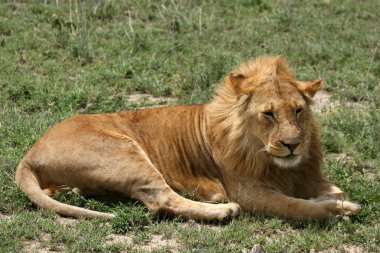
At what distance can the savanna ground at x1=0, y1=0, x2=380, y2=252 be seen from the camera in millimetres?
5242

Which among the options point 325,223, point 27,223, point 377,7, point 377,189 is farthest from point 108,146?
point 377,7

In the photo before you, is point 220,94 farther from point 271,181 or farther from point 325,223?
point 325,223

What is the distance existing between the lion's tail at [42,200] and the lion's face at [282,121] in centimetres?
107

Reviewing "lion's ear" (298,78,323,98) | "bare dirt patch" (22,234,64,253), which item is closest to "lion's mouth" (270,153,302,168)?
"lion's ear" (298,78,323,98)

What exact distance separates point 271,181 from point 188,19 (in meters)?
4.55

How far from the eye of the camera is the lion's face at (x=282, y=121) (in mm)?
5387

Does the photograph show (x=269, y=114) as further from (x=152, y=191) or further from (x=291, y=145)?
(x=152, y=191)

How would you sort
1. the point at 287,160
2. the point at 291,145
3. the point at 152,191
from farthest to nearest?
the point at 152,191 → the point at 287,160 → the point at 291,145

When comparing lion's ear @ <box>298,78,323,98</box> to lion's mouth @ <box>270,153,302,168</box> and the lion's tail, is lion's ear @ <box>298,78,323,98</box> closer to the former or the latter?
lion's mouth @ <box>270,153,302,168</box>

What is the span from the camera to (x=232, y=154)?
5.72m

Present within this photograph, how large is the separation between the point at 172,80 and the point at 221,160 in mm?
2622

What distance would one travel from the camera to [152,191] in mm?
5590

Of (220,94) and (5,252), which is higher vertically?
(220,94)

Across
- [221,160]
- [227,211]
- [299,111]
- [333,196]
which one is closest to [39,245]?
[227,211]
